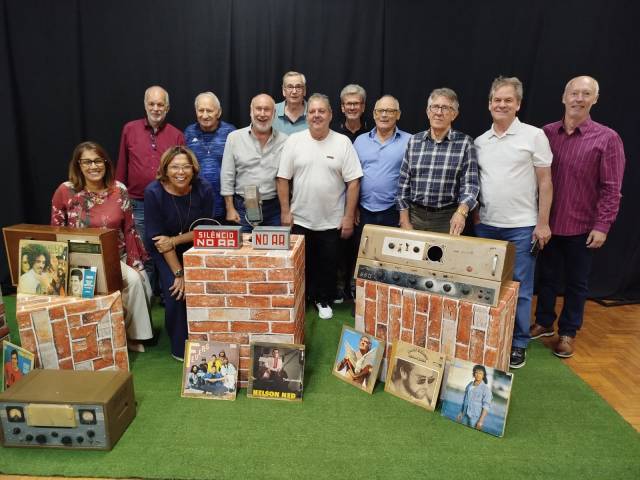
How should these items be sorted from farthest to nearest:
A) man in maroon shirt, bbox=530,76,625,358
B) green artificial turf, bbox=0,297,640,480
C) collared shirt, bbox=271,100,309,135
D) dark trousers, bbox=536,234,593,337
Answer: collared shirt, bbox=271,100,309,135, dark trousers, bbox=536,234,593,337, man in maroon shirt, bbox=530,76,625,358, green artificial turf, bbox=0,297,640,480

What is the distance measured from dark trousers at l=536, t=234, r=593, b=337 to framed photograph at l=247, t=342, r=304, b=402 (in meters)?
1.71

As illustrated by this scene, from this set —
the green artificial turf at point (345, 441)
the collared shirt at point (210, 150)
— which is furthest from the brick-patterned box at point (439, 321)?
the collared shirt at point (210, 150)

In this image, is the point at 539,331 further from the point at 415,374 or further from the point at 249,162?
the point at 249,162

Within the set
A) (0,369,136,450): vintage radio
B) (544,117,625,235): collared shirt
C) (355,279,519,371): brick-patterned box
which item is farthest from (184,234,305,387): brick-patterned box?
(544,117,625,235): collared shirt

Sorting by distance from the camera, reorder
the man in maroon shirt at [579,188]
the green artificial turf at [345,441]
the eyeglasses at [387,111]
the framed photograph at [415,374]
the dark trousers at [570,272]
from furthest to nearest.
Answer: the eyeglasses at [387,111]
the dark trousers at [570,272]
the man in maroon shirt at [579,188]
the framed photograph at [415,374]
the green artificial turf at [345,441]

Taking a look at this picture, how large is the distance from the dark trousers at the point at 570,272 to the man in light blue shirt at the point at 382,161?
0.99 m

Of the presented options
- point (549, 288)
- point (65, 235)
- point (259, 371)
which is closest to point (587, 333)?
point (549, 288)

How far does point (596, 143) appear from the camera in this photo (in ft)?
8.04

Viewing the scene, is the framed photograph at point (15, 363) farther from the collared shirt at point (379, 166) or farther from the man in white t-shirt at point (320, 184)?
the collared shirt at point (379, 166)

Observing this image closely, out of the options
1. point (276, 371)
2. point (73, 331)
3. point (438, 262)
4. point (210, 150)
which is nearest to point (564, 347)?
point (438, 262)

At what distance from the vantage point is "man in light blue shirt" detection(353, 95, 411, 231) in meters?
2.79

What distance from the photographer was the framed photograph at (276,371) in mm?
2148

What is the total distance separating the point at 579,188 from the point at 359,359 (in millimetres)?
1593

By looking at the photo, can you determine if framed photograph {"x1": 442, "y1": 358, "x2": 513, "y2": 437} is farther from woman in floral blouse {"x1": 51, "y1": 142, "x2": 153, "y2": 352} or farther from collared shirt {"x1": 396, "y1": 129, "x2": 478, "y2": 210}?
woman in floral blouse {"x1": 51, "y1": 142, "x2": 153, "y2": 352}
